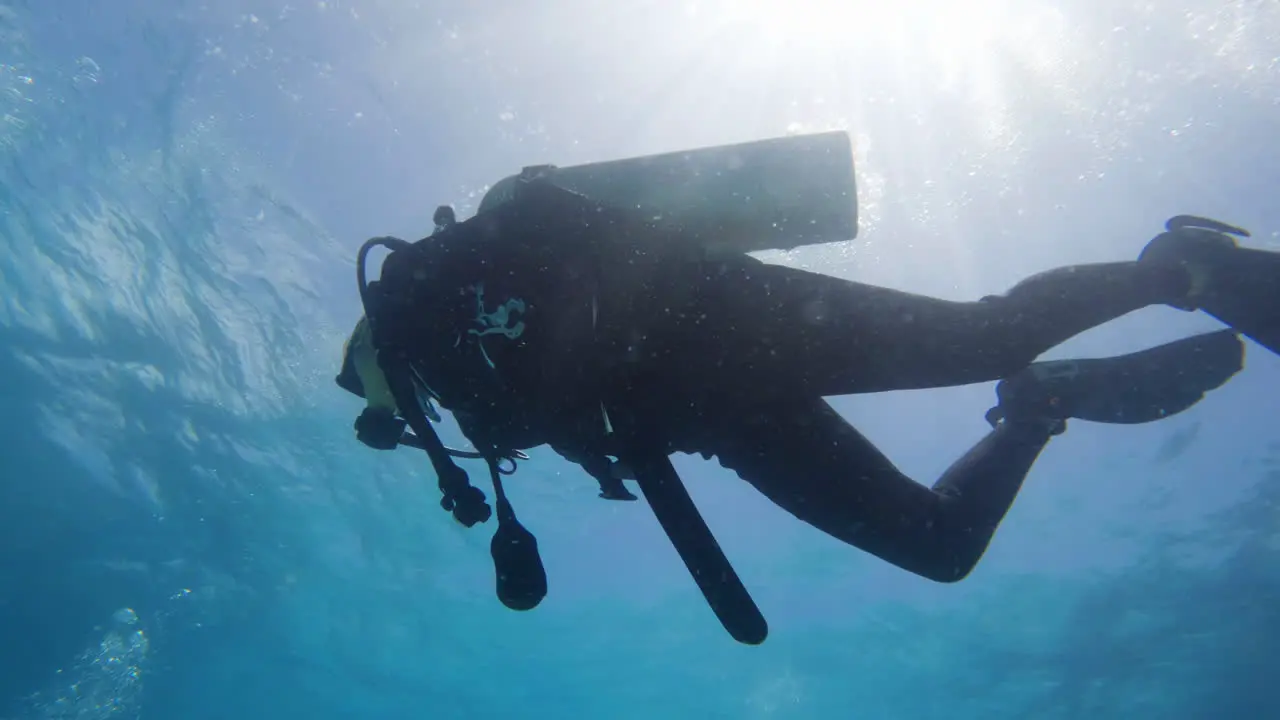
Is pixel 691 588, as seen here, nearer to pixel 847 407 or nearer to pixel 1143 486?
pixel 847 407

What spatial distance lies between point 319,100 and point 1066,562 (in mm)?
25665

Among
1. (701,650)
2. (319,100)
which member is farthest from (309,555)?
(319,100)

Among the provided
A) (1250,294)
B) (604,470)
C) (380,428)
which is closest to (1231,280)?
(1250,294)

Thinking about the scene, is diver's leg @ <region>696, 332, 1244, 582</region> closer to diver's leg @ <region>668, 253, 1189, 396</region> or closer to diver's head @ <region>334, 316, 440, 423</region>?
diver's leg @ <region>668, 253, 1189, 396</region>

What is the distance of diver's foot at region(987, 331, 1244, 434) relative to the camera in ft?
9.22

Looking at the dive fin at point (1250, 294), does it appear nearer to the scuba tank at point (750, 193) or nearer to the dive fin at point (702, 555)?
the scuba tank at point (750, 193)

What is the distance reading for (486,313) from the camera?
8.09ft

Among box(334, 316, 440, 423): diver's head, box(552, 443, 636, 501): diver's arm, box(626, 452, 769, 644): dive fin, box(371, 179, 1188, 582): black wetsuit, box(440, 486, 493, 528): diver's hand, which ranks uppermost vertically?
box(334, 316, 440, 423): diver's head

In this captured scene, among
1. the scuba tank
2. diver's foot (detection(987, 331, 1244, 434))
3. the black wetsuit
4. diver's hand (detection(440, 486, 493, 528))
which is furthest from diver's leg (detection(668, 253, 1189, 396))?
diver's hand (detection(440, 486, 493, 528))

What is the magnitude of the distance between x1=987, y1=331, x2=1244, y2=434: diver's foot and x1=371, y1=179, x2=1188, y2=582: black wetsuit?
0.42m

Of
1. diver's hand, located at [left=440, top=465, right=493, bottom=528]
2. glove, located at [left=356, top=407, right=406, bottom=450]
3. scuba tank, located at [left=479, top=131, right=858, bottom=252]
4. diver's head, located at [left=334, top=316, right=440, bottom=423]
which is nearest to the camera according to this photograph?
scuba tank, located at [left=479, top=131, right=858, bottom=252]

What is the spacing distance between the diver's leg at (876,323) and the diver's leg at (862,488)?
0.28 m

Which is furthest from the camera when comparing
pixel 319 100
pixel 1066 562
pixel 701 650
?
pixel 701 650

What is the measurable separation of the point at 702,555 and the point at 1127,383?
2.15 meters
